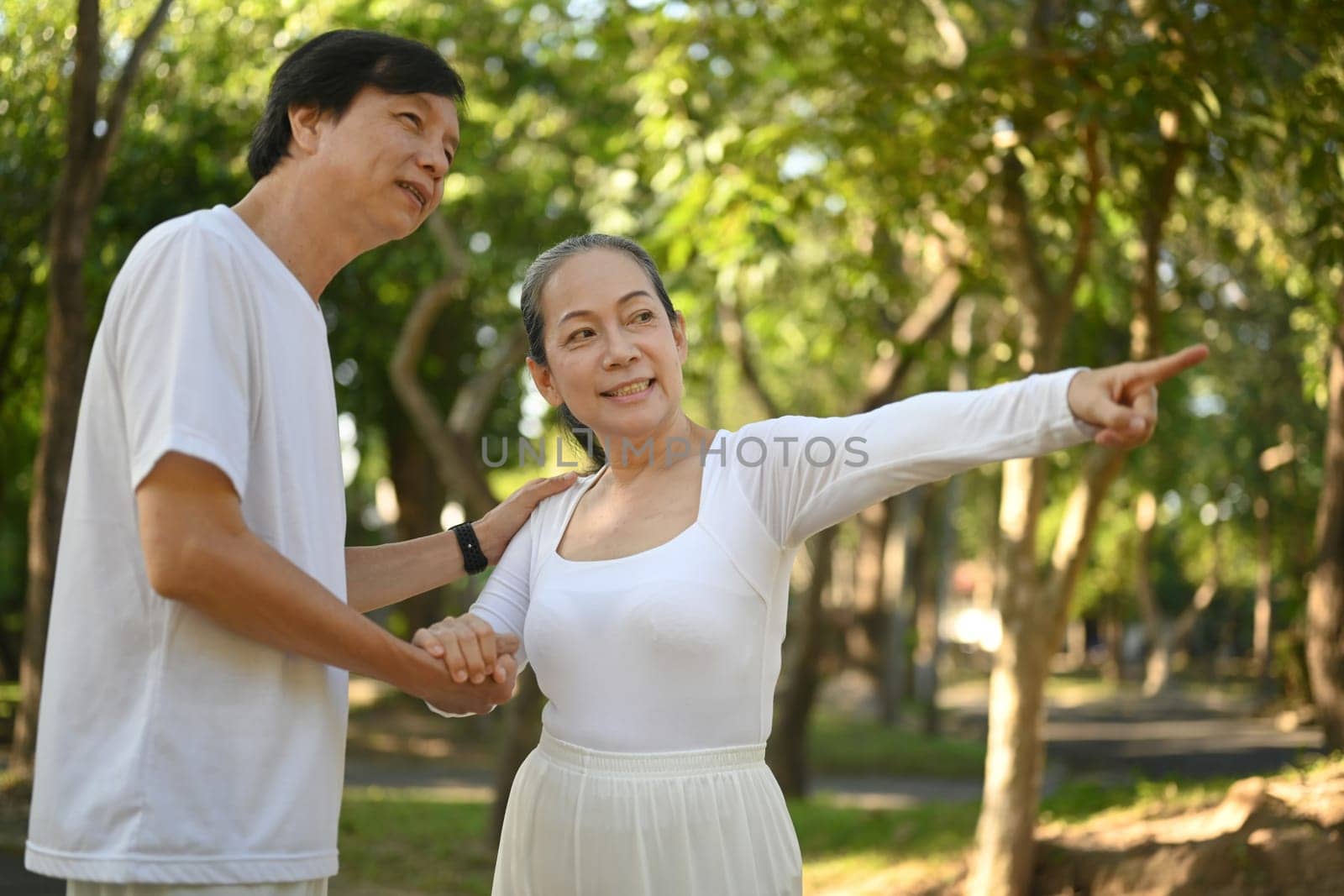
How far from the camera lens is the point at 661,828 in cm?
240

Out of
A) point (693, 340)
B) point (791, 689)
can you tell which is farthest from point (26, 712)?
point (791, 689)

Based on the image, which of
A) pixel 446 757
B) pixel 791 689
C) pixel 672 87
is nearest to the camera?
pixel 672 87

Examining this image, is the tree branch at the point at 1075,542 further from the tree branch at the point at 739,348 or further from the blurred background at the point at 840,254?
the tree branch at the point at 739,348

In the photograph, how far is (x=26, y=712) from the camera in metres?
9.59

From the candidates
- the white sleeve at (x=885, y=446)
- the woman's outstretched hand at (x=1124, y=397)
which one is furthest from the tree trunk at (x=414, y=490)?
the woman's outstretched hand at (x=1124, y=397)

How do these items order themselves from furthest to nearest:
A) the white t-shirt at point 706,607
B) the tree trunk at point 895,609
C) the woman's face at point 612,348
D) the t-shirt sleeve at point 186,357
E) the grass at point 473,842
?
the tree trunk at point 895,609
the grass at point 473,842
the woman's face at point 612,348
the white t-shirt at point 706,607
the t-shirt sleeve at point 186,357

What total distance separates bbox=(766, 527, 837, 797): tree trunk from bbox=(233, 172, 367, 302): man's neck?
10.3 meters

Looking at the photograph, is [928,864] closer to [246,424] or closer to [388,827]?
[388,827]

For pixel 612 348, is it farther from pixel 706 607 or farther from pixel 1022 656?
pixel 1022 656

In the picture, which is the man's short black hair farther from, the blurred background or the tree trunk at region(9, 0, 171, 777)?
the tree trunk at region(9, 0, 171, 777)

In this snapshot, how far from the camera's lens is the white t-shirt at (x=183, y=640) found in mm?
1873

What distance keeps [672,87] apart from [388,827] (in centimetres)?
653

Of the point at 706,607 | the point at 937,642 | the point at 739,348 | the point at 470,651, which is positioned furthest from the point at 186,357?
the point at 937,642

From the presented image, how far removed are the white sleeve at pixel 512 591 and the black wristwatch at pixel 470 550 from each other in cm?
4
